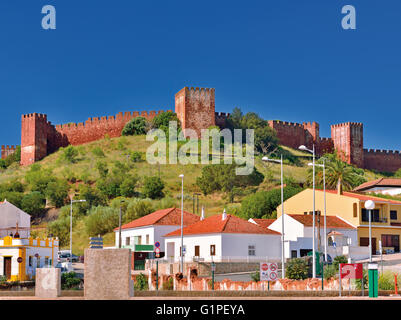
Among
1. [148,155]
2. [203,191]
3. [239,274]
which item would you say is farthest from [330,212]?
[148,155]

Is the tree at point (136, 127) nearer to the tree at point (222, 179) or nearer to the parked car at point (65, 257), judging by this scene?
the tree at point (222, 179)

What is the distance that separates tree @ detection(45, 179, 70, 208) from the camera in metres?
91.0

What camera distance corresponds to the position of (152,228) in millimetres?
57062

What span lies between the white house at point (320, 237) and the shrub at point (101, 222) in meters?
23.7

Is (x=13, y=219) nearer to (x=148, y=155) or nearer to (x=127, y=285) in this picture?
(x=127, y=285)

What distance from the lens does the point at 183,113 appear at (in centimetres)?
10962

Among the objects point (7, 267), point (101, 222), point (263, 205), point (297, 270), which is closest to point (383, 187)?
point (263, 205)

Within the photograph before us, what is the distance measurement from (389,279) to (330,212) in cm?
2882

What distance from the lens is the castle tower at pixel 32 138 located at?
113 meters

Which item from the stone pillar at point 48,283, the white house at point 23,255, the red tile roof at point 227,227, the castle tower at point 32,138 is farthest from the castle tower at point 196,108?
the stone pillar at point 48,283

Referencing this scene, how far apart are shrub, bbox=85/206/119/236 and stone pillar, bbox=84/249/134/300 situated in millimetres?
55241

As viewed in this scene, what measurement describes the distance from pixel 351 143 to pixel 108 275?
4298 inches

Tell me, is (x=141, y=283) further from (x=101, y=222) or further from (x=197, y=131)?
(x=197, y=131)

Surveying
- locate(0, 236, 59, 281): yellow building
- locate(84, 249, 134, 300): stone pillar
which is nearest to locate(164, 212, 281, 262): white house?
locate(0, 236, 59, 281): yellow building
